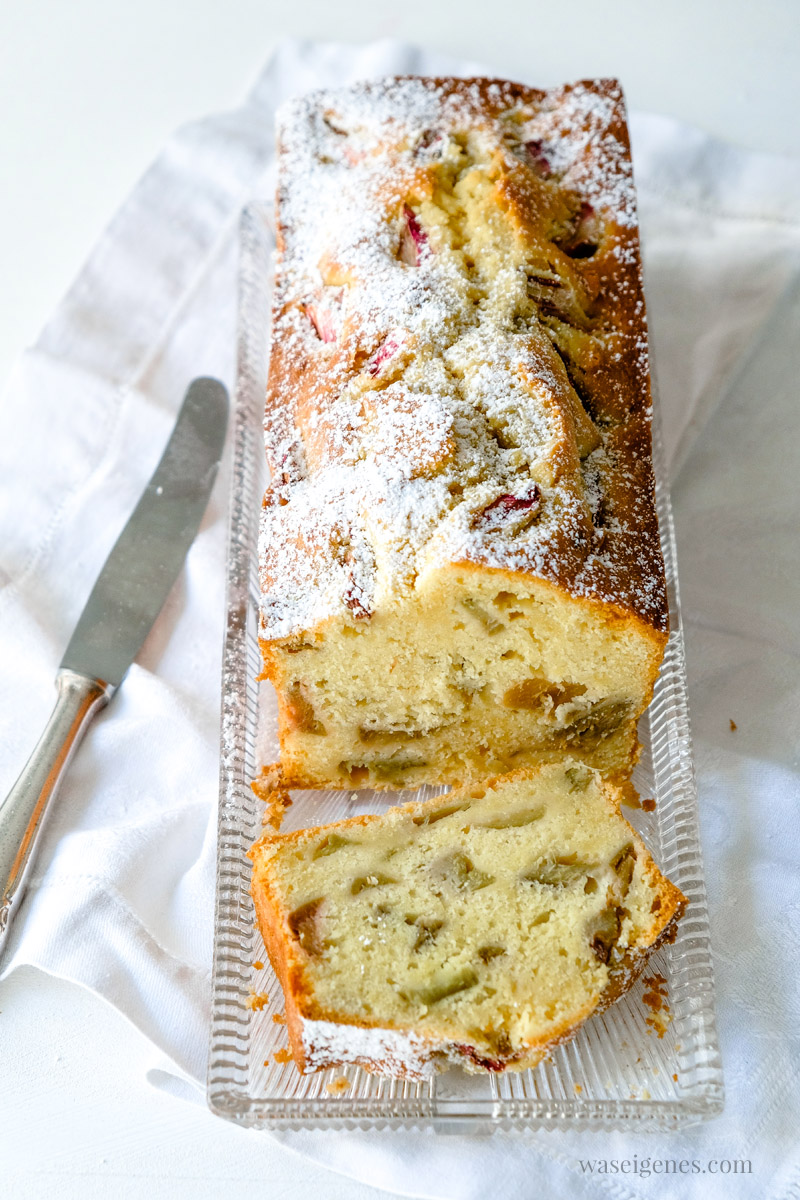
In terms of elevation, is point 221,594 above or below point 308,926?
above

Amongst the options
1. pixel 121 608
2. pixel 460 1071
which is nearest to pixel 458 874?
pixel 460 1071

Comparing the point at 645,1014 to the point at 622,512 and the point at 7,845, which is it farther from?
the point at 7,845

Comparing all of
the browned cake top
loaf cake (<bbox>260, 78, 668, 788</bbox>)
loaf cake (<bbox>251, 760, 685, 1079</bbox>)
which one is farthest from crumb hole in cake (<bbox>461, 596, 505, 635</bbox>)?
loaf cake (<bbox>251, 760, 685, 1079</bbox>)

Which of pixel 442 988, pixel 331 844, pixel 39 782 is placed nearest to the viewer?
pixel 442 988

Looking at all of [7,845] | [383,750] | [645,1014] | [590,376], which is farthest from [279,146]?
[645,1014]

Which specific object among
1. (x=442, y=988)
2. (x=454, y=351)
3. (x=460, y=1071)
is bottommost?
(x=460, y=1071)

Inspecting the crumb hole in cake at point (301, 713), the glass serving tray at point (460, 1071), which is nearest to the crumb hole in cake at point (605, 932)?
the glass serving tray at point (460, 1071)

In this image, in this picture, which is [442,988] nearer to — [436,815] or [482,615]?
[436,815]
